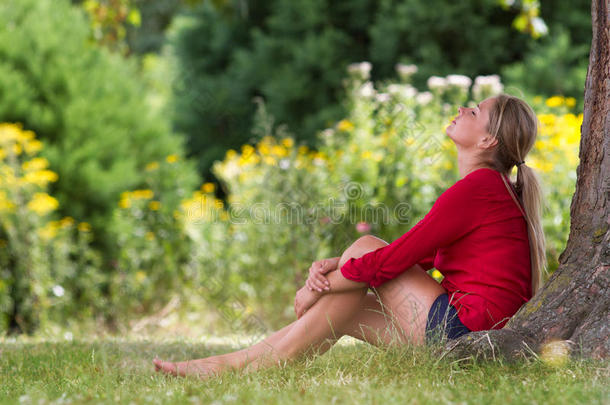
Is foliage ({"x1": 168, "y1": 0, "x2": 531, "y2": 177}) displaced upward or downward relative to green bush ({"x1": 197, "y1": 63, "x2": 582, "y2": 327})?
upward

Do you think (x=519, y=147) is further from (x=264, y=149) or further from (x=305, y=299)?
(x=264, y=149)

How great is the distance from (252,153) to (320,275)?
2938 mm

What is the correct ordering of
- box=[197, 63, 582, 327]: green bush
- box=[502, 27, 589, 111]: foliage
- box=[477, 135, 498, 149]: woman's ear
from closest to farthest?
box=[477, 135, 498, 149]: woman's ear
box=[197, 63, 582, 327]: green bush
box=[502, 27, 589, 111]: foliage

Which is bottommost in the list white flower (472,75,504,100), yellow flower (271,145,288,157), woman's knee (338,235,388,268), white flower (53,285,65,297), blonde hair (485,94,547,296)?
white flower (53,285,65,297)

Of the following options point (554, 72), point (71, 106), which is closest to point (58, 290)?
point (71, 106)

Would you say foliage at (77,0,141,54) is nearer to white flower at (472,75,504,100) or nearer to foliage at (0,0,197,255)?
foliage at (0,0,197,255)

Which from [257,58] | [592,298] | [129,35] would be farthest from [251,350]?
[129,35]

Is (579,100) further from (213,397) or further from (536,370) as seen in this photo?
(213,397)

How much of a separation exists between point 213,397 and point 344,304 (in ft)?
2.48

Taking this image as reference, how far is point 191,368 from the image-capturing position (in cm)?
262

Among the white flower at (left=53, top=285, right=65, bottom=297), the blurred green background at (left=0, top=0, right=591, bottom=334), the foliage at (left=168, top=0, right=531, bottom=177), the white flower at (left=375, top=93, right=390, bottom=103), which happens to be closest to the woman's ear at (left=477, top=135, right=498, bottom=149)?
the blurred green background at (left=0, top=0, right=591, bottom=334)

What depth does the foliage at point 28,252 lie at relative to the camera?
4742 millimetres

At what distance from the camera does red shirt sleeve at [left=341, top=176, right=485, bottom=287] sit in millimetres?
2490

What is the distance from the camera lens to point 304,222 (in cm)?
453
